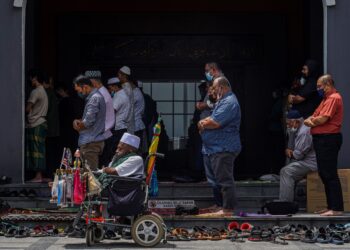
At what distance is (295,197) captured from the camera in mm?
13219

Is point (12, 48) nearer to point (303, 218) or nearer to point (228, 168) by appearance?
point (228, 168)

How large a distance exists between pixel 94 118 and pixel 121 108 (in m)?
1.22

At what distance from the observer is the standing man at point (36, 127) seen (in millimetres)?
14336

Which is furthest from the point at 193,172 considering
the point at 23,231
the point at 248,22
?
the point at 23,231

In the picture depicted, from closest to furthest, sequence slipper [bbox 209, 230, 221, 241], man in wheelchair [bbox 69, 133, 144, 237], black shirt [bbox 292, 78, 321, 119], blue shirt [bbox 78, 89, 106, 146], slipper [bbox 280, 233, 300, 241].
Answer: man in wheelchair [bbox 69, 133, 144, 237] < slipper [bbox 280, 233, 300, 241] < slipper [bbox 209, 230, 221, 241] < blue shirt [bbox 78, 89, 106, 146] < black shirt [bbox 292, 78, 321, 119]

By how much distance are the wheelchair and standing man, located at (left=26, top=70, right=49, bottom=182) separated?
404 centimetres

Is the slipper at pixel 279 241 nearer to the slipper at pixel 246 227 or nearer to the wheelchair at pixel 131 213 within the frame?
the slipper at pixel 246 227

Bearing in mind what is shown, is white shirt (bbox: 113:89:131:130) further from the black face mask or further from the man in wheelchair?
the man in wheelchair

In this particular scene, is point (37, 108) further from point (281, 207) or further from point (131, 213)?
point (131, 213)

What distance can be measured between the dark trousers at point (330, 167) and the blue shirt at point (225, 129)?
102 cm

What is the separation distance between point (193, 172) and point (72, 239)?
5905 mm

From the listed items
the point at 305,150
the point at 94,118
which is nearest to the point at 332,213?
the point at 305,150

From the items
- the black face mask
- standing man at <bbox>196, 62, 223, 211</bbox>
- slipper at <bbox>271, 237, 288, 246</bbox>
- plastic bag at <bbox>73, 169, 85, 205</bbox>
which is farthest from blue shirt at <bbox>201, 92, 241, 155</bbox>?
plastic bag at <bbox>73, 169, 85, 205</bbox>

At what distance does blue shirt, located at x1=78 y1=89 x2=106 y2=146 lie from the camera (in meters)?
12.5
